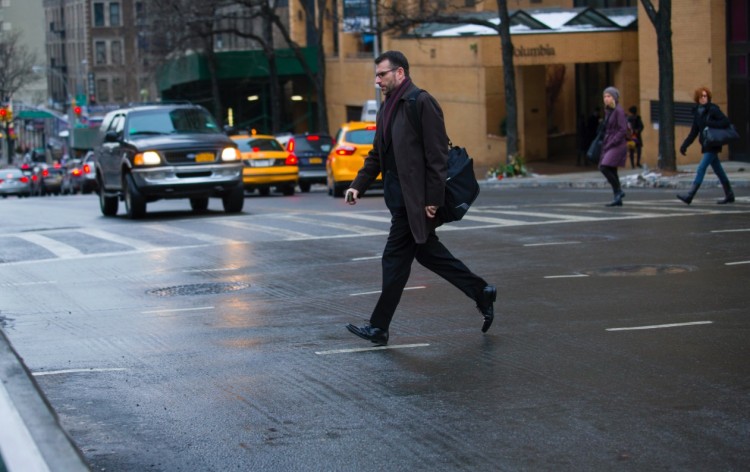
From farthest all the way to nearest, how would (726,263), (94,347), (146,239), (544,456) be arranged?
(146,239) → (726,263) → (94,347) → (544,456)

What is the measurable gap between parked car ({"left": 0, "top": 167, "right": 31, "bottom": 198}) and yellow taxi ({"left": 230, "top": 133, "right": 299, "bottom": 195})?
27.2 meters

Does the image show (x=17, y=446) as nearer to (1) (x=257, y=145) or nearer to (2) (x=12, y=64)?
(1) (x=257, y=145)

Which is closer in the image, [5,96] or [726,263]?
[726,263]

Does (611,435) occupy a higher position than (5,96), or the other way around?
(5,96)

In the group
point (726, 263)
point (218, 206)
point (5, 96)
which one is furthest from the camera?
point (5, 96)

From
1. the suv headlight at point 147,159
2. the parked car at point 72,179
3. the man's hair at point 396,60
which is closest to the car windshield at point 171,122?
the suv headlight at point 147,159

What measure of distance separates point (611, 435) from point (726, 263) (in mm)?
6512

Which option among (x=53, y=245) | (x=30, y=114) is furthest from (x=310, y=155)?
(x=30, y=114)

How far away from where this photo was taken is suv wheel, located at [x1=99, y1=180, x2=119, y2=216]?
23891 mm

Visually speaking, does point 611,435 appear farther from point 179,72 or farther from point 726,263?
point 179,72

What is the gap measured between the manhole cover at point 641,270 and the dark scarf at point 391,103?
3806 mm

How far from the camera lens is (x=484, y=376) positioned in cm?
751

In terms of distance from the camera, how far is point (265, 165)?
33.1 meters

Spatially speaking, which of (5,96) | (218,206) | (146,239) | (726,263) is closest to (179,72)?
(5,96)
